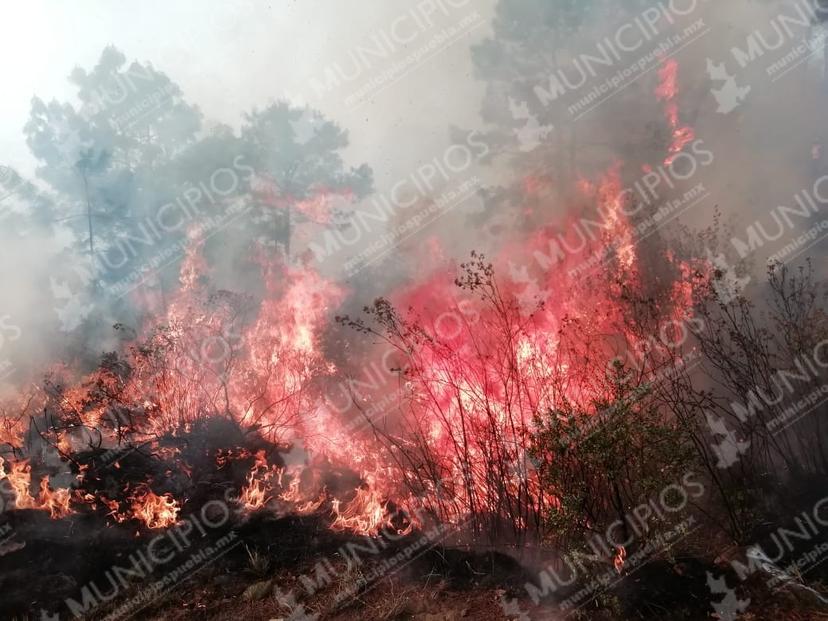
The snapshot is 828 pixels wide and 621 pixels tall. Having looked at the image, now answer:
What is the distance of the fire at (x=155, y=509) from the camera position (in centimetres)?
972

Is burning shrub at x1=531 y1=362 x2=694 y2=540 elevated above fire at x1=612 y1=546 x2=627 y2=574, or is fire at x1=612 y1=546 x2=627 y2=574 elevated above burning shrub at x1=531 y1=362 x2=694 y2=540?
burning shrub at x1=531 y1=362 x2=694 y2=540

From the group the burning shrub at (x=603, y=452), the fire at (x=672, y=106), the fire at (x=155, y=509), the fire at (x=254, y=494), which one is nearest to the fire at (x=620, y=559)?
the burning shrub at (x=603, y=452)

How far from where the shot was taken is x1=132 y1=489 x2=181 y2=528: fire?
31.9 ft

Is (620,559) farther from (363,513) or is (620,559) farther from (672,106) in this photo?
(672,106)

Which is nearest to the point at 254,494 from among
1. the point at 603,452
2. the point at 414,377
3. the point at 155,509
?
the point at 155,509

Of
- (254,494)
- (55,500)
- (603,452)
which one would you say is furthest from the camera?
(254,494)

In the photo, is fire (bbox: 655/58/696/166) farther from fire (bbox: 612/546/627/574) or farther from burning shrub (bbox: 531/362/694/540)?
fire (bbox: 612/546/627/574)

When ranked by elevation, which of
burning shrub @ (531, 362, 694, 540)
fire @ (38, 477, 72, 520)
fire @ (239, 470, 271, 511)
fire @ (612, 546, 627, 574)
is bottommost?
fire @ (612, 546, 627, 574)

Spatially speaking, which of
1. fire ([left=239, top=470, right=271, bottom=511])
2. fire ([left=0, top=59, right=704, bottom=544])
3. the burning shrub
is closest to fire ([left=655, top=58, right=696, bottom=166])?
fire ([left=0, top=59, right=704, bottom=544])

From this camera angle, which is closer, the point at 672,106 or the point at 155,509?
the point at 155,509

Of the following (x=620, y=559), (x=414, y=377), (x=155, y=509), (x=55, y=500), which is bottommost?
(x=620, y=559)

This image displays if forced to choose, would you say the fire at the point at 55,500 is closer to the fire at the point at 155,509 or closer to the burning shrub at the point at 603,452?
the fire at the point at 155,509

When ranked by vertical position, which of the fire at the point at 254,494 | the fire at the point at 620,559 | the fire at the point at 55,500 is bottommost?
the fire at the point at 620,559

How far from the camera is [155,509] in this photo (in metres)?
9.87
